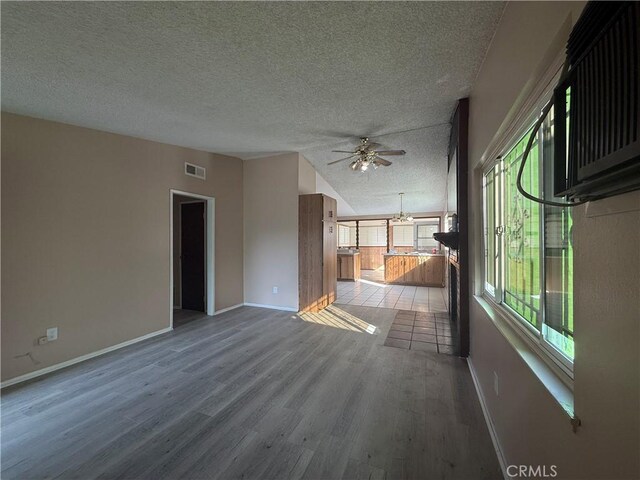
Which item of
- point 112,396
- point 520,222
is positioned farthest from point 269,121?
point 112,396

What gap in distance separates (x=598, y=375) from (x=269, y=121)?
3285mm

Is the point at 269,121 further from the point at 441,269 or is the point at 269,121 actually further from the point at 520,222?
the point at 441,269

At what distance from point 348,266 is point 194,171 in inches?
213

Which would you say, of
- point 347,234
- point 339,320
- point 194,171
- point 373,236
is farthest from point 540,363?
point 347,234

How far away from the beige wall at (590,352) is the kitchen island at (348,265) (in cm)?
667

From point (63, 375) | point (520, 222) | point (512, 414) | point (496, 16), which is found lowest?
point (63, 375)

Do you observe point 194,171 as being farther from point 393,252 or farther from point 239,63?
point 393,252

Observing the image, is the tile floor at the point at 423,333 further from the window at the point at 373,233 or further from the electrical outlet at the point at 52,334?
the window at the point at 373,233

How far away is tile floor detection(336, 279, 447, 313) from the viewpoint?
197 inches

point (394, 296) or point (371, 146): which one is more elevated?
point (371, 146)

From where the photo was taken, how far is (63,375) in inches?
98.2

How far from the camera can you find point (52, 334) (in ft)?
8.47

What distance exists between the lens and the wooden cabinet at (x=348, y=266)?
318 inches

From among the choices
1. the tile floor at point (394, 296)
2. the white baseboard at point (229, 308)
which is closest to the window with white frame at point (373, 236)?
the tile floor at point (394, 296)
